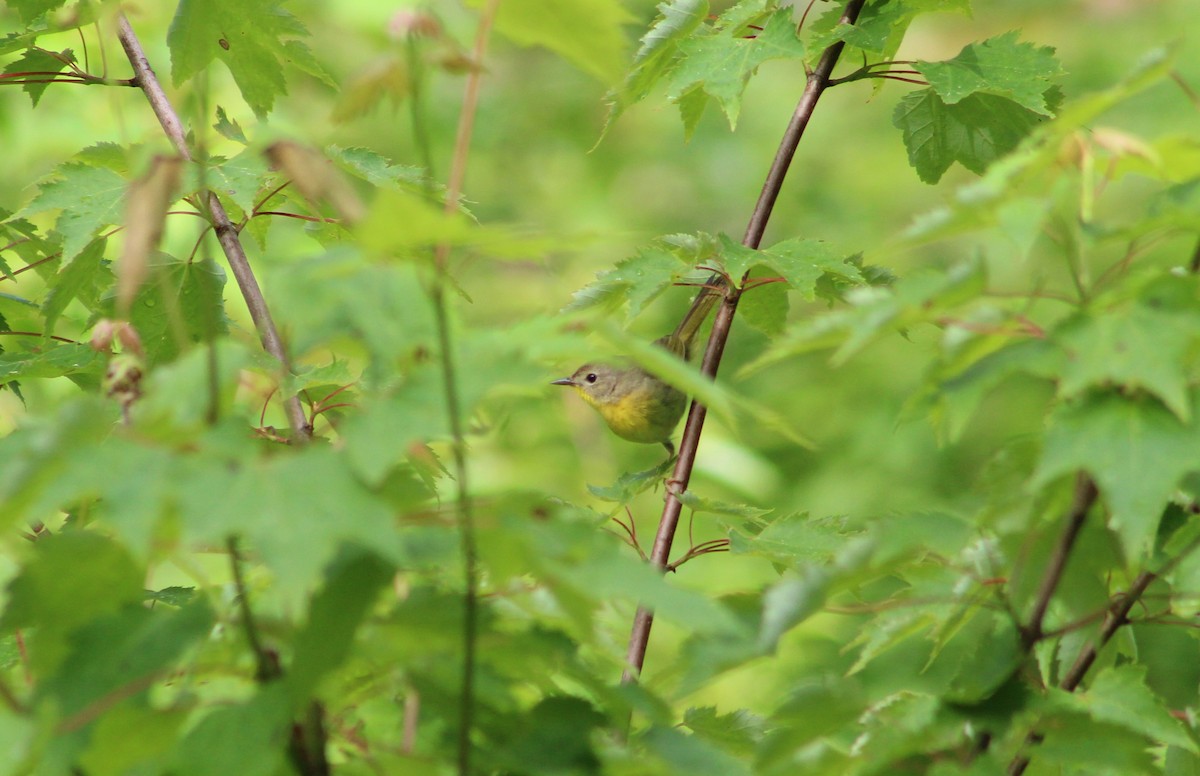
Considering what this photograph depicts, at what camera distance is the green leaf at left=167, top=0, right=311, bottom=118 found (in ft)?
6.69

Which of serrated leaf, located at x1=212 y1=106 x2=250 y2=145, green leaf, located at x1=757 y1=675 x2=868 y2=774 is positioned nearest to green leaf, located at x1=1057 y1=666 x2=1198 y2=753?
green leaf, located at x1=757 y1=675 x2=868 y2=774

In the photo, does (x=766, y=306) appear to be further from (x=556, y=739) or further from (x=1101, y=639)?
(x=556, y=739)

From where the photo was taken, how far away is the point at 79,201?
1.92 m

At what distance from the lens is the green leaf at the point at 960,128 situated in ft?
6.72

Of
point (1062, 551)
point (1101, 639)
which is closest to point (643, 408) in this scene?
point (1101, 639)

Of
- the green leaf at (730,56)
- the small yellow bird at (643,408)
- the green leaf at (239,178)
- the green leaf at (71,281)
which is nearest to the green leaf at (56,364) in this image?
the green leaf at (71,281)

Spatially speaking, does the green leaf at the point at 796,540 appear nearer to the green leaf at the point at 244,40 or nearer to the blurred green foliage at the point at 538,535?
the blurred green foliage at the point at 538,535

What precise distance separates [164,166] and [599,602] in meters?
0.50

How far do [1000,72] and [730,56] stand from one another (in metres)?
0.44

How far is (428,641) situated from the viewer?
1.01 m

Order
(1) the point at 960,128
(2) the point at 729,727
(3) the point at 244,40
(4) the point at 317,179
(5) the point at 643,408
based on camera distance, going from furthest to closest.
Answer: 1. (5) the point at 643,408
2. (3) the point at 244,40
3. (1) the point at 960,128
4. (2) the point at 729,727
5. (4) the point at 317,179

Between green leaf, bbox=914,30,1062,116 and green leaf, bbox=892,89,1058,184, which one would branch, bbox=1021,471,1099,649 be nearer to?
green leaf, bbox=914,30,1062,116

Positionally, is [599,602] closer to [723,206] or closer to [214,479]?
[214,479]

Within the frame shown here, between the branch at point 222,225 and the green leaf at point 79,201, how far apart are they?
13 centimetres
